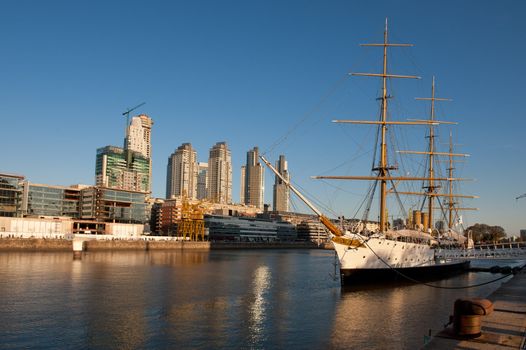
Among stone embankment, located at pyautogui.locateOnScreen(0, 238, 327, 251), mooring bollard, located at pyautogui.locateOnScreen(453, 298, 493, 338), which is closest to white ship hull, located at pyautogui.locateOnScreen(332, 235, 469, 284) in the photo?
mooring bollard, located at pyautogui.locateOnScreen(453, 298, 493, 338)

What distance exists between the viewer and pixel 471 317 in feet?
62.0

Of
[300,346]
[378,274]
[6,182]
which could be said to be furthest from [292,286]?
[6,182]

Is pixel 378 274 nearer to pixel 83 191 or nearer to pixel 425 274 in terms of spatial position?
pixel 425 274

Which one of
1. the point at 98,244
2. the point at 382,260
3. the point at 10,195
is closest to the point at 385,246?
the point at 382,260

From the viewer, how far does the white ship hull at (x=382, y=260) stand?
49.1 m

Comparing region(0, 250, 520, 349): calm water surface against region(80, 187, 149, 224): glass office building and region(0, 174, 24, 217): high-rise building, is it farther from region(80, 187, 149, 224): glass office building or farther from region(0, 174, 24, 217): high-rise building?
region(80, 187, 149, 224): glass office building

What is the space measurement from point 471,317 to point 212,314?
61.4 ft

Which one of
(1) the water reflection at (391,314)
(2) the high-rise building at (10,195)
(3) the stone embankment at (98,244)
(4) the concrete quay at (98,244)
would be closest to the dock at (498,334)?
(1) the water reflection at (391,314)

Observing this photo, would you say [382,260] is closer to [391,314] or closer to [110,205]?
[391,314]

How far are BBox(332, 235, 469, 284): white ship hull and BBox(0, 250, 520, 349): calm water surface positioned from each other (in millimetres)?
1979

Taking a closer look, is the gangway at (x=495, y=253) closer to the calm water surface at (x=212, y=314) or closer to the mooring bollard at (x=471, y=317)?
the calm water surface at (x=212, y=314)

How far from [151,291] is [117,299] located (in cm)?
590

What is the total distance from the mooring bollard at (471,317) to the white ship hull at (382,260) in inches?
1159

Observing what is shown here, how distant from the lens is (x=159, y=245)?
156750 mm
